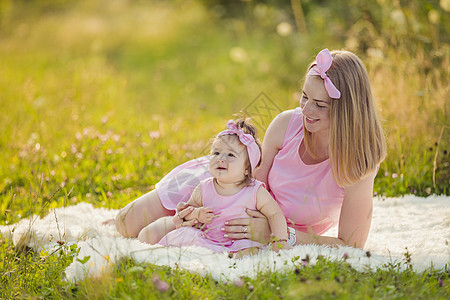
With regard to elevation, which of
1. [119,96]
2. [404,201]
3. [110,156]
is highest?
[119,96]

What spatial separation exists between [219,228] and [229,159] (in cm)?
39

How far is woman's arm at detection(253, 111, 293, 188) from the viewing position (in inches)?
128

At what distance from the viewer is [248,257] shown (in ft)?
8.70

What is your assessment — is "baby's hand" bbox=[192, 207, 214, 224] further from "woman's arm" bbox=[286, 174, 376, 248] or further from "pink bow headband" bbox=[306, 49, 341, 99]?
"pink bow headband" bbox=[306, 49, 341, 99]

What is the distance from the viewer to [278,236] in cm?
277

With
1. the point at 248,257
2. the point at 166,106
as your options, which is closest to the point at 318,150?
the point at 248,257

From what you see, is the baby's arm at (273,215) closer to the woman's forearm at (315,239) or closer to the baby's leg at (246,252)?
the baby's leg at (246,252)

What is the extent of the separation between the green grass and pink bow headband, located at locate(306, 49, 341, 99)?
0.67 metres

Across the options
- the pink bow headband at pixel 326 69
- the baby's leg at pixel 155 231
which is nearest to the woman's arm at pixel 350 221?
the baby's leg at pixel 155 231

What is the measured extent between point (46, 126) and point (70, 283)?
133 inches

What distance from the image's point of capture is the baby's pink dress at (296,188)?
306cm

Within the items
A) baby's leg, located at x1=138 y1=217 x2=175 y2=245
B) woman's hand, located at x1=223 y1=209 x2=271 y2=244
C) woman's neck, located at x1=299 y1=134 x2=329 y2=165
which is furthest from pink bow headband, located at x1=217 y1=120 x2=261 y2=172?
baby's leg, located at x1=138 y1=217 x2=175 y2=245

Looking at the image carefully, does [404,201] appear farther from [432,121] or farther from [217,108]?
[217,108]

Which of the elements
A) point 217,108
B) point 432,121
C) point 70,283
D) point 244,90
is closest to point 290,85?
point 244,90
